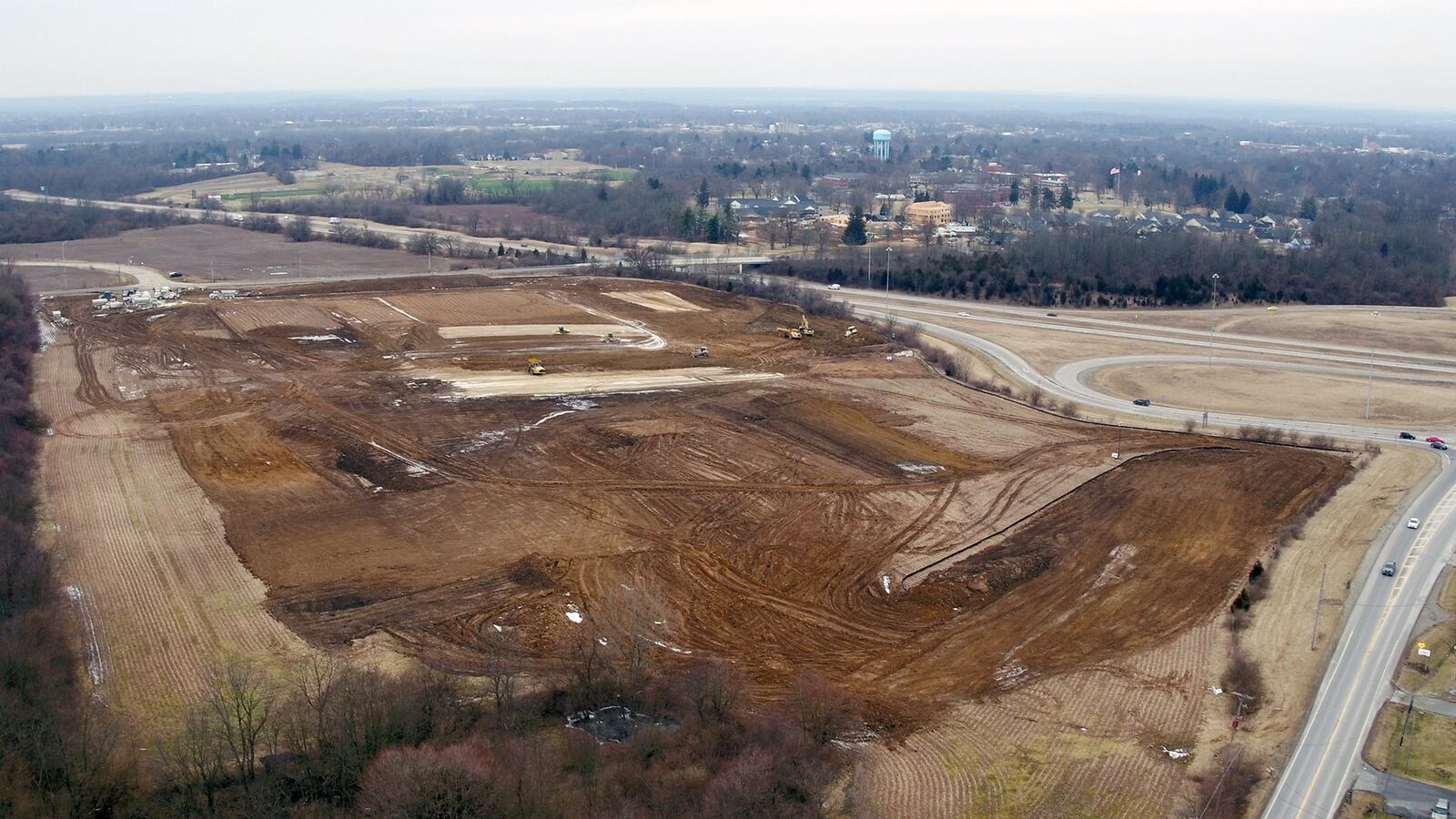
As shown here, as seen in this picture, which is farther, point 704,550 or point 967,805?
point 704,550

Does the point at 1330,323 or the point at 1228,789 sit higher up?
the point at 1330,323

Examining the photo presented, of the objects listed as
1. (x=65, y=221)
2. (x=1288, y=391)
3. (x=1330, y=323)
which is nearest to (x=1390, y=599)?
(x=1288, y=391)

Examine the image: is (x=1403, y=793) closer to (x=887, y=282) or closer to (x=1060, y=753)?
(x=1060, y=753)

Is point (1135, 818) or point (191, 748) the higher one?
point (191, 748)

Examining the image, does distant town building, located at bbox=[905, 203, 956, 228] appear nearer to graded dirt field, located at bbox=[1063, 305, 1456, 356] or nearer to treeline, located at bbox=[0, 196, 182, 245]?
graded dirt field, located at bbox=[1063, 305, 1456, 356]

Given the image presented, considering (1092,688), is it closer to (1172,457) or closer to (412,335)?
(1172,457)

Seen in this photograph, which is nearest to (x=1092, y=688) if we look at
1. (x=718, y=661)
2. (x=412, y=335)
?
(x=718, y=661)

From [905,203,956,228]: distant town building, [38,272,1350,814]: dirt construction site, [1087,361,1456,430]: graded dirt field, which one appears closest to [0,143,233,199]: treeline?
[905,203,956,228]: distant town building
